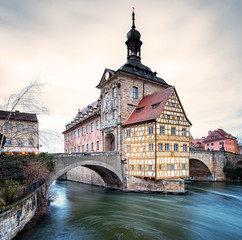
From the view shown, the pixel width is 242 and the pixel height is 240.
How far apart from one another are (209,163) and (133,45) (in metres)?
20.2

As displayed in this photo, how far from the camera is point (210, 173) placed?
98.2 feet

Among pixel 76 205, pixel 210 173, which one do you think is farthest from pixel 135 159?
pixel 210 173

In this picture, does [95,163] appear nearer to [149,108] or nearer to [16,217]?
[149,108]

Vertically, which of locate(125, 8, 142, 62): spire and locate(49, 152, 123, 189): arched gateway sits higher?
locate(125, 8, 142, 62): spire

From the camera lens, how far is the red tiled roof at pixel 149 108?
62.8 feet

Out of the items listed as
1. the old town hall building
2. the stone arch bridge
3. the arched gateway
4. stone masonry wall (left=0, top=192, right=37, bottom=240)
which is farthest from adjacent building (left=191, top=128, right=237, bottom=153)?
stone masonry wall (left=0, top=192, right=37, bottom=240)

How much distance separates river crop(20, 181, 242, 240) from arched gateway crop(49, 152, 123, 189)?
2404mm

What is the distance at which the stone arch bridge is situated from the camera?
2934 centimetres

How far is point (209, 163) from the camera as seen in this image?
29.8m

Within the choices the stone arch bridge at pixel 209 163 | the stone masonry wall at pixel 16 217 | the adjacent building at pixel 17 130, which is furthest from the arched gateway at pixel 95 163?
the stone arch bridge at pixel 209 163

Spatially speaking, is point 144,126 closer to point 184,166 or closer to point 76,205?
point 184,166

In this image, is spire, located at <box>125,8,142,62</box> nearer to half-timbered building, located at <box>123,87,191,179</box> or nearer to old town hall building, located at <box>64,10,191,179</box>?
old town hall building, located at <box>64,10,191,179</box>

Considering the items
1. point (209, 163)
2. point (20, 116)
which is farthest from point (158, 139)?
point (209, 163)

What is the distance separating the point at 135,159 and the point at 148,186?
9.38ft
